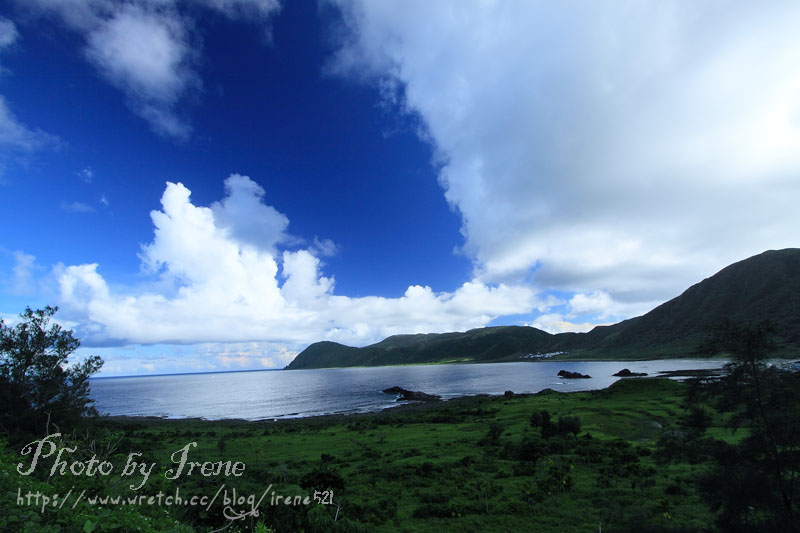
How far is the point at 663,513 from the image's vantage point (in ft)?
62.5

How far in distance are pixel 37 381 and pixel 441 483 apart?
39.2 metres

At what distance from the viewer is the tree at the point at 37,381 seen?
31.7 m

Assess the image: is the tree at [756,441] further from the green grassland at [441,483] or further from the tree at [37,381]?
the tree at [37,381]

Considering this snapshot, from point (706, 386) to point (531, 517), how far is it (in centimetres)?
1219

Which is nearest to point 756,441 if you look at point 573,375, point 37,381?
point 37,381

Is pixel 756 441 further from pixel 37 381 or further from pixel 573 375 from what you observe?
pixel 573 375

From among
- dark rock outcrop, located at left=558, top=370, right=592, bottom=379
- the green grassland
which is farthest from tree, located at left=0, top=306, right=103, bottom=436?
dark rock outcrop, located at left=558, top=370, right=592, bottom=379

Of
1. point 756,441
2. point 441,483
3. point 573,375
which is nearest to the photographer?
point 756,441

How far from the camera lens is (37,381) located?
33.5m

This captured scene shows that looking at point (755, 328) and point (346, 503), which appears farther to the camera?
point (346, 503)

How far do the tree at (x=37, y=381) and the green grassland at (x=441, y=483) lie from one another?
4553 mm

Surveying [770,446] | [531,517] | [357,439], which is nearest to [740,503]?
[770,446]

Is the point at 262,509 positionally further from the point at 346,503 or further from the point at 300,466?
the point at 300,466

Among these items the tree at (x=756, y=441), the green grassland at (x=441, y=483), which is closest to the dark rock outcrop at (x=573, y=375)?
the green grassland at (x=441, y=483)
